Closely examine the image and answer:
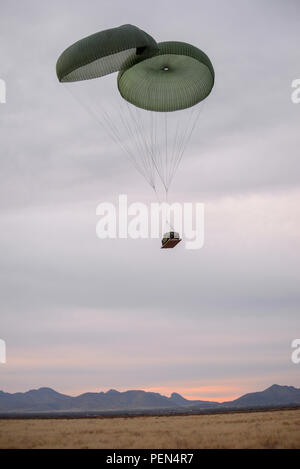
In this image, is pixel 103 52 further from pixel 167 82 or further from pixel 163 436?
pixel 163 436

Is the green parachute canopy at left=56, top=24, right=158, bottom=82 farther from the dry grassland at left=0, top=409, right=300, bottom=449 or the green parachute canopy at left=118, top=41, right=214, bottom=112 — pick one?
the dry grassland at left=0, top=409, right=300, bottom=449

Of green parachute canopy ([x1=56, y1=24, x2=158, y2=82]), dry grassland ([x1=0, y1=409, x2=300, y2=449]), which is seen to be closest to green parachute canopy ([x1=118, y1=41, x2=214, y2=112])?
green parachute canopy ([x1=56, y1=24, x2=158, y2=82])

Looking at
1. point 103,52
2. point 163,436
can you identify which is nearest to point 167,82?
point 103,52

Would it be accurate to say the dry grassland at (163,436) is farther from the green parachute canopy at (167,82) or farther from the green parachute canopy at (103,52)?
the green parachute canopy at (167,82)

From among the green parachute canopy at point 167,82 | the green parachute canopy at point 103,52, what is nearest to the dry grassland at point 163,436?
the green parachute canopy at point 103,52
